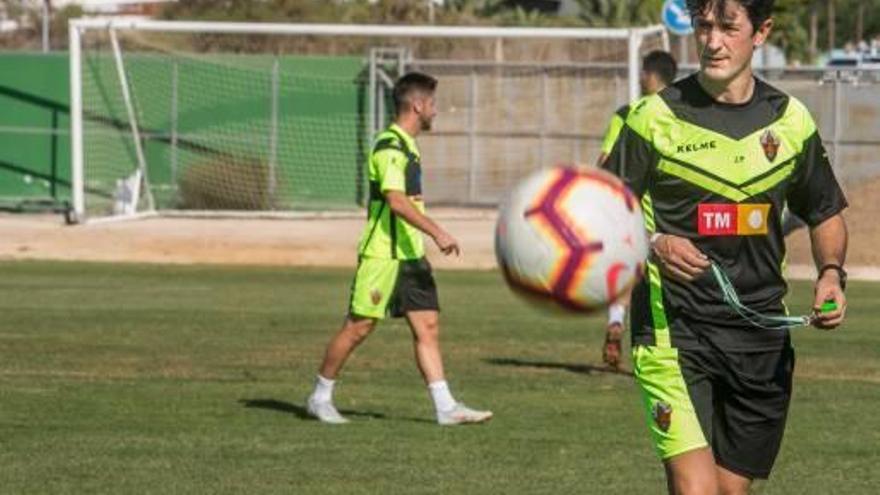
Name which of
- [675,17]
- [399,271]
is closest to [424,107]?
[399,271]

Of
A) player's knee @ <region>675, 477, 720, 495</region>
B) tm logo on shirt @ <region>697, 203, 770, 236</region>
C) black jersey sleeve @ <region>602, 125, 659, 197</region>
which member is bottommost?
player's knee @ <region>675, 477, 720, 495</region>

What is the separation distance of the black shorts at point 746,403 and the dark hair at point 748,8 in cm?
107

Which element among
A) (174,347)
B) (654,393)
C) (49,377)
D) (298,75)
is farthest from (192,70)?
(654,393)

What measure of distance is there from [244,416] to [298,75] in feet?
76.3

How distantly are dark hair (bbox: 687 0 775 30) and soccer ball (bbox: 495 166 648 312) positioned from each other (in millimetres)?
724

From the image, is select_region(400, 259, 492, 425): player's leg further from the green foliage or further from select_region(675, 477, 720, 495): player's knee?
the green foliage

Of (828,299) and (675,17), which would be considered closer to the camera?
(828,299)

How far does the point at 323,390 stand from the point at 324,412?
130 mm

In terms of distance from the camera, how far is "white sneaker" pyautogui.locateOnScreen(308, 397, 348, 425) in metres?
12.6

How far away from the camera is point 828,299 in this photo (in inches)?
276

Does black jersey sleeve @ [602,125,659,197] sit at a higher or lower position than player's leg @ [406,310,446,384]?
higher

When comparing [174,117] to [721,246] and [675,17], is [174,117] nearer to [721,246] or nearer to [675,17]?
[675,17]

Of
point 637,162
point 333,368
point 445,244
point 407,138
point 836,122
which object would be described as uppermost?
point 637,162

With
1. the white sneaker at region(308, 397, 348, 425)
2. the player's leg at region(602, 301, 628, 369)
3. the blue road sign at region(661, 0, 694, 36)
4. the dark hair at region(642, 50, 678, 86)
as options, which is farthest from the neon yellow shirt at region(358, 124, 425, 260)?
the blue road sign at region(661, 0, 694, 36)
